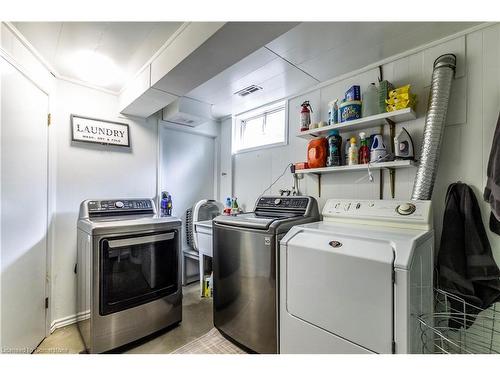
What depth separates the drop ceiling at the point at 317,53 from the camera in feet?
4.96

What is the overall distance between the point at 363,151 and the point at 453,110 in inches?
24.1

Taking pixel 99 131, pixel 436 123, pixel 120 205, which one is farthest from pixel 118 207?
pixel 436 123

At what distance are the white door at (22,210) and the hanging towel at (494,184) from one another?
2982mm

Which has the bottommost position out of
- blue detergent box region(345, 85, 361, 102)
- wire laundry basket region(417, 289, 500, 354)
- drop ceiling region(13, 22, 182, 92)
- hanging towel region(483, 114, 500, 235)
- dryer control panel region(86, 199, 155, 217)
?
wire laundry basket region(417, 289, 500, 354)

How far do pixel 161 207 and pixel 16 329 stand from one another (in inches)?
59.0

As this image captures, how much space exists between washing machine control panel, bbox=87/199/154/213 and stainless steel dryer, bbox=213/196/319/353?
2.91 ft

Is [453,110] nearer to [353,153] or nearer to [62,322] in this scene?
[353,153]

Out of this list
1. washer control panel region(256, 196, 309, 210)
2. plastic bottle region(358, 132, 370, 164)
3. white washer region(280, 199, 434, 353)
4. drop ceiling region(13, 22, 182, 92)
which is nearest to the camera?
white washer region(280, 199, 434, 353)

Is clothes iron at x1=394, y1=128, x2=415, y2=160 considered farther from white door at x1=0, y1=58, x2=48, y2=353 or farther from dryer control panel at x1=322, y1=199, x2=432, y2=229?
white door at x1=0, y1=58, x2=48, y2=353

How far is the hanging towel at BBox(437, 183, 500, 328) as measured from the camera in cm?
A: 136

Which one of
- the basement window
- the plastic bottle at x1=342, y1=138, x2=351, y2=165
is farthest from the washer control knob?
the basement window

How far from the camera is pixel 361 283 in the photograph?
1.11m

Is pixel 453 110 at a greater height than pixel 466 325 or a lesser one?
greater
